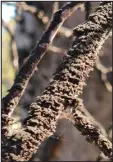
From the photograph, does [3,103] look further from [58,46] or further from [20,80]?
[58,46]

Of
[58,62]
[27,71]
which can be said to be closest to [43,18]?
[58,62]

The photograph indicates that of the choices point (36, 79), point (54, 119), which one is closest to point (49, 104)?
point (54, 119)

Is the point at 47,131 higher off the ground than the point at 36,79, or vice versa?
the point at 36,79

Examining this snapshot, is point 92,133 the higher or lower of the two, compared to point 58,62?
lower

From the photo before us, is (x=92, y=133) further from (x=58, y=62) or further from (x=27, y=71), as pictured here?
(x=58, y=62)

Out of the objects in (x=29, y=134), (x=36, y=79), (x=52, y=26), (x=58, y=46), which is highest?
(x=58, y=46)

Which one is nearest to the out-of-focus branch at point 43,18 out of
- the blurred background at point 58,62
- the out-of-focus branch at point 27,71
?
the blurred background at point 58,62

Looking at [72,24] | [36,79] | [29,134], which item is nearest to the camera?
[29,134]

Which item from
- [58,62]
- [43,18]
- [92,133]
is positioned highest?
[43,18]

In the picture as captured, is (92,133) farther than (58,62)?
No
